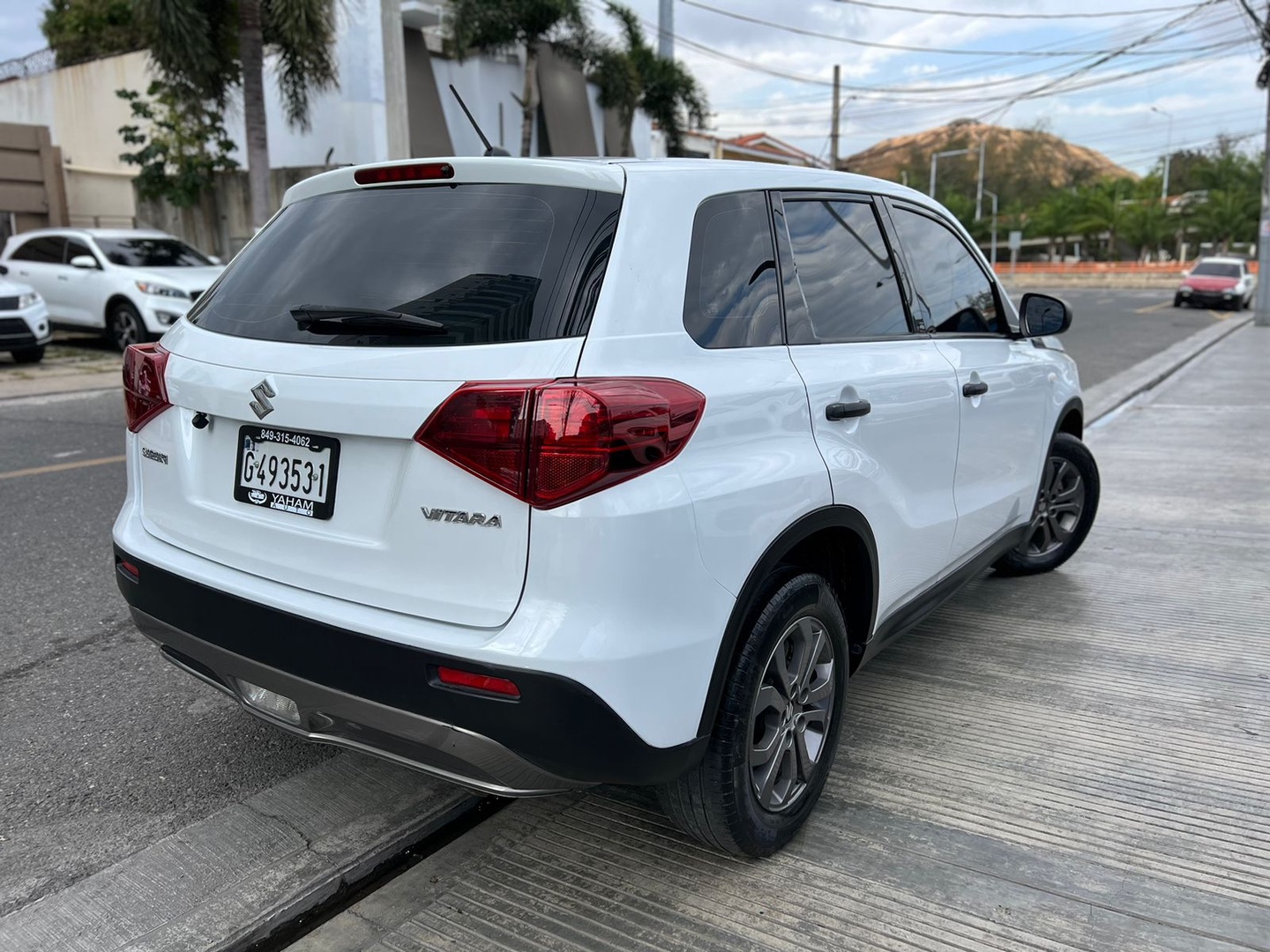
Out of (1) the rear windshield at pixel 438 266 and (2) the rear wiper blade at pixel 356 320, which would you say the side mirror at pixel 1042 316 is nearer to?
(1) the rear windshield at pixel 438 266

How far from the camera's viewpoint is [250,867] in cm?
259

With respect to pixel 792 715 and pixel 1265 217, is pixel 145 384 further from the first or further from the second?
pixel 1265 217

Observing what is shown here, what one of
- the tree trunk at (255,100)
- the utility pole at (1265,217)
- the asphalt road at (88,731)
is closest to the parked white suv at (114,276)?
the tree trunk at (255,100)

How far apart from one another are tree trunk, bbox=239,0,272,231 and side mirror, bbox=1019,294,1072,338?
13865mm

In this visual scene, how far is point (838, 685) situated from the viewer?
2.84 meters

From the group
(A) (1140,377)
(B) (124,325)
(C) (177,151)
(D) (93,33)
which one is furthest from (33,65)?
(A) (1140,377)

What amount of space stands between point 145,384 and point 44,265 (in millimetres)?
13744

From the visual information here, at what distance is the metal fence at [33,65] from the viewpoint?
2712 cm

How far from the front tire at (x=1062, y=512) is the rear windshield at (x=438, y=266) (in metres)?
3.39

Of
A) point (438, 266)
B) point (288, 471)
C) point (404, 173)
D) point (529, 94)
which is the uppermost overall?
point (529, 94)

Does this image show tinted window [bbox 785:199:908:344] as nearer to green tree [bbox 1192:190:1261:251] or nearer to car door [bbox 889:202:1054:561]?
car door [bbox 889:202:1054:561]

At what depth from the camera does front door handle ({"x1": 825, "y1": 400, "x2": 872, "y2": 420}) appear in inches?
105

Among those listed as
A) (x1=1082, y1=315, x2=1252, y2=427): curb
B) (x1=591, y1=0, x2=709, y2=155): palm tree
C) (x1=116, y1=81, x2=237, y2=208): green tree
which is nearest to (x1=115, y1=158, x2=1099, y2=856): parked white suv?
(x1=1082, y1=315, x2=1252, y2=427): curb

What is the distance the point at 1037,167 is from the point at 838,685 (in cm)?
15125
